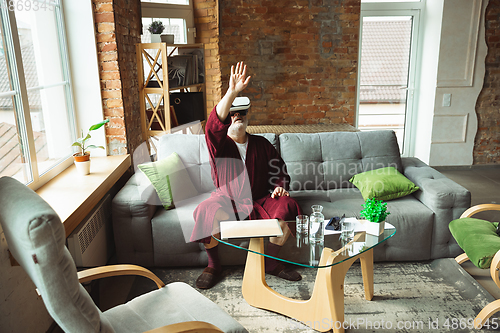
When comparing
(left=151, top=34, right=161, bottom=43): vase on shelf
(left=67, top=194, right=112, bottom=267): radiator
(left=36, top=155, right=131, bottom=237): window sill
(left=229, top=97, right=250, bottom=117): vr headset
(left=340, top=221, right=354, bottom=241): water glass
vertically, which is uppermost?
(left=151, top=34, right=161, bottom=43): vase on shelf

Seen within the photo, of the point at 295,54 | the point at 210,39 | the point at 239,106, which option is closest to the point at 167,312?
the point at 239,106

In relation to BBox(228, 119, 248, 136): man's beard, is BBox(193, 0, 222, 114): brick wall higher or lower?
higher

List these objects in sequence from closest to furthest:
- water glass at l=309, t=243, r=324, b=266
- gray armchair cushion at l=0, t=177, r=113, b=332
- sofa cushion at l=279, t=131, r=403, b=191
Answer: gray armchair cushion at l=0, t=177, r=113, b=332
water glass at l=309, t=243, r=324, b=266
sofa cushion at l=279, t=131, r=403, b=191

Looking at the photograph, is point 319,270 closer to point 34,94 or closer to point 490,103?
point 34,94

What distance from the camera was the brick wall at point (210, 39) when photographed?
4.67 metres

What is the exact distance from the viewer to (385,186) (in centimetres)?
281

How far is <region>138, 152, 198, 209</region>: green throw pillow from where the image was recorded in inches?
106

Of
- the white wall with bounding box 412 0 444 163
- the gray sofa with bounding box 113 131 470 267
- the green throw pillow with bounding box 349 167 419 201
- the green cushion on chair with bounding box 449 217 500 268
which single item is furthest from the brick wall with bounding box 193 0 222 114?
the green cushion on chair with bounding box 449 217 500 268

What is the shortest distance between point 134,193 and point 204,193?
0.60 meters

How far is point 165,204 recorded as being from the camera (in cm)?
271

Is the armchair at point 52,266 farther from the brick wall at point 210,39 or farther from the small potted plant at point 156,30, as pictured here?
the brick wall at point 210,39

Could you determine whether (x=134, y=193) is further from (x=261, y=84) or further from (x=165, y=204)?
(x=261, y=84)

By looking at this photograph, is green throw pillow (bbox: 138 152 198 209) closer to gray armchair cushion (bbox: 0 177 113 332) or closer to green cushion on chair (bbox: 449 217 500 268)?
gray armchair cushion (bbox: 0 177 113 332)

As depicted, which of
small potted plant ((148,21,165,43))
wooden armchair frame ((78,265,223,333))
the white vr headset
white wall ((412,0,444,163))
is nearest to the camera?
wooden armchair frame ((78,265,223,333))
